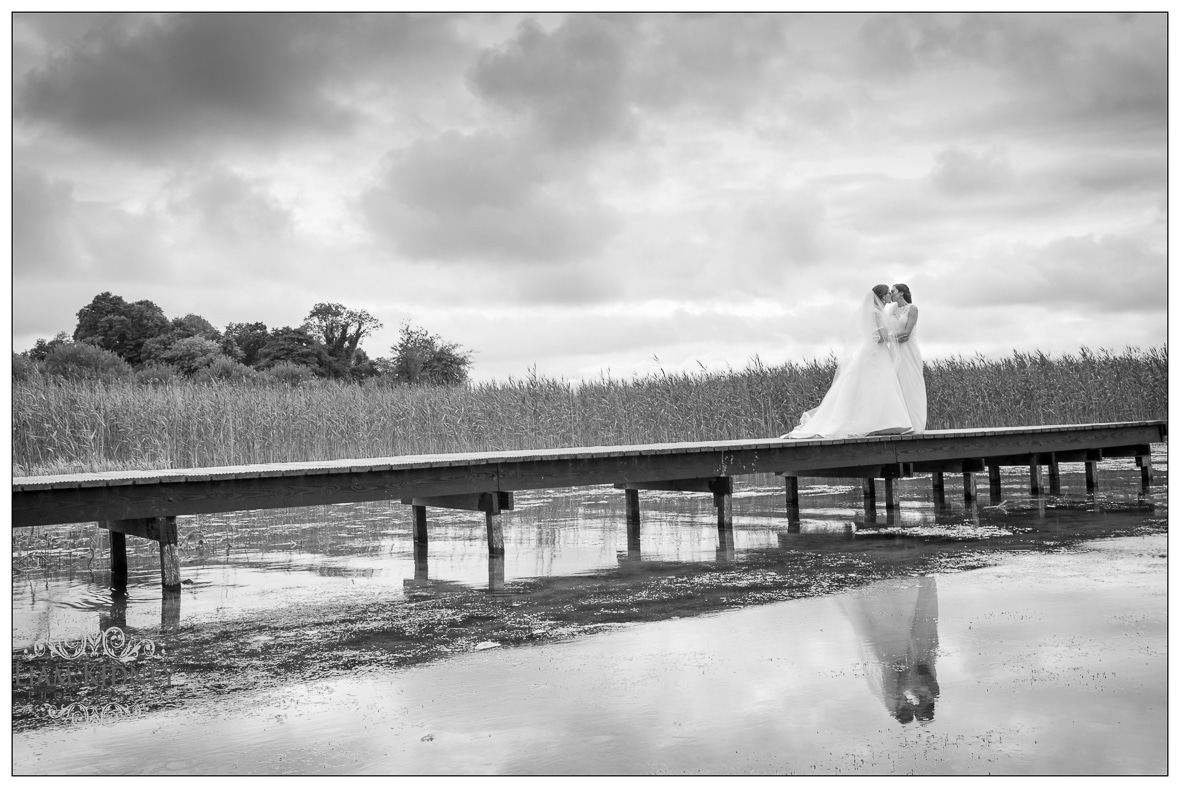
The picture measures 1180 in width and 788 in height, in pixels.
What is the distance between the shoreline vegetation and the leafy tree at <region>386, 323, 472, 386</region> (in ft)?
61.0

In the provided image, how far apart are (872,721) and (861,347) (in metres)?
7.83

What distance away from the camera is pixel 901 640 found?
4766mm

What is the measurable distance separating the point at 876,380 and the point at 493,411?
5590 millimetres

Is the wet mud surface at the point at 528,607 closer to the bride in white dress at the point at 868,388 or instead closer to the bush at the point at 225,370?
the bride in white dress at the point at 868,388

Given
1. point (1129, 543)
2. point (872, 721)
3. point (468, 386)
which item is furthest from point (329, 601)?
point (468, 386)

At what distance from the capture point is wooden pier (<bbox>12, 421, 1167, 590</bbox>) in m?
6.52

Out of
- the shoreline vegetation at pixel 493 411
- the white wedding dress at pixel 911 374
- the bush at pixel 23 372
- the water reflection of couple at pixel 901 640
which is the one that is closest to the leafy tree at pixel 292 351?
the bush at pixel 23 372

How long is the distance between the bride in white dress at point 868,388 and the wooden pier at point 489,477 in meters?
0.39

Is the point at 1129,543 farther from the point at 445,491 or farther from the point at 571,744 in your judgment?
the point at 571,744

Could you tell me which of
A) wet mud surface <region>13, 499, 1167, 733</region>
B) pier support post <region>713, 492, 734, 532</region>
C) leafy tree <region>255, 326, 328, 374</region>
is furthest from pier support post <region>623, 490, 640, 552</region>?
leafy tree <region>255, 326, 328, 374</region>

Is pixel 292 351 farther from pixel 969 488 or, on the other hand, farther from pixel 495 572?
pixel 495 572

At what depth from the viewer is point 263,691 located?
164 inches

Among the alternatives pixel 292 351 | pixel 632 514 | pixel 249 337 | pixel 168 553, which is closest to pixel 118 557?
pixel 168 553

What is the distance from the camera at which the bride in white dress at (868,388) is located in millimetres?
10945
